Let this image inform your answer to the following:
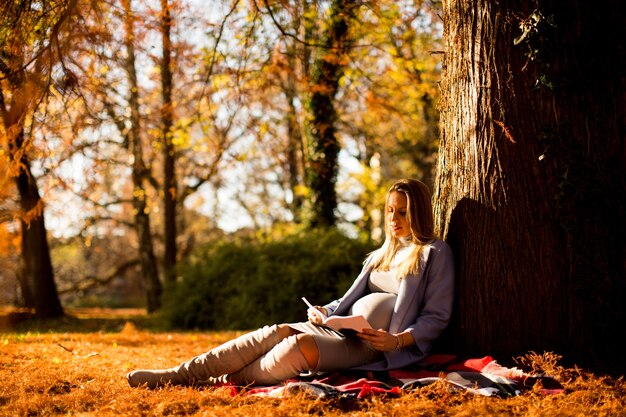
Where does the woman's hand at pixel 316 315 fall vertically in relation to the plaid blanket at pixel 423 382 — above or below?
above

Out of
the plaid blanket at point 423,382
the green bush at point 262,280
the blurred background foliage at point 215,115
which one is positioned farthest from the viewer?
the green bush at point 262,280

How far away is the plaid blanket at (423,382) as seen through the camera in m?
3.65

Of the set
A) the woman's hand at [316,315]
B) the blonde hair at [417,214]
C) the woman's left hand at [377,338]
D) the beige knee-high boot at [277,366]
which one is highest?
the blonde hair at [417,214]

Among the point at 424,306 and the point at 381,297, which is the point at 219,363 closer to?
the point at 381,297

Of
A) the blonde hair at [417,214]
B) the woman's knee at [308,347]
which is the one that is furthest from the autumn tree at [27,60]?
the woman's knee at [308,347]

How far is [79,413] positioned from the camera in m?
3.49

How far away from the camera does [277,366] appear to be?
3.90 m

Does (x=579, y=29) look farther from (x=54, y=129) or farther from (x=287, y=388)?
(x=54, y=129)

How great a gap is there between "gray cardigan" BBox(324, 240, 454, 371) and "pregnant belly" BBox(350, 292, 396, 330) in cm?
8

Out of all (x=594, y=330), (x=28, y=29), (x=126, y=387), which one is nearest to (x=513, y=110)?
(x=594, y=330)

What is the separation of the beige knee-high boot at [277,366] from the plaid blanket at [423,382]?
72 mm

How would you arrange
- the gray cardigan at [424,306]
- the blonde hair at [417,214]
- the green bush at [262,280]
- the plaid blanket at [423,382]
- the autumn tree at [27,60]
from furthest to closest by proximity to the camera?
the green bush at [262,280]
the autumn tree at [27,60]
the blonde hair at [417,214]
the gray cardigan at [424,306]
the plaid blanket at [423,382]

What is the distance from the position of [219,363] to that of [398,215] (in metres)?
1.65

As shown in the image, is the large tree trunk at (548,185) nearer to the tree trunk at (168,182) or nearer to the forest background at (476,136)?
the forest background at (476,136)
